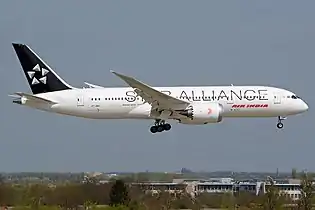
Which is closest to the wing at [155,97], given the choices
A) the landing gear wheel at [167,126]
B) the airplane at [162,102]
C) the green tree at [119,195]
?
the airplane at [162,102]

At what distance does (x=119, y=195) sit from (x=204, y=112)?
2709 cm

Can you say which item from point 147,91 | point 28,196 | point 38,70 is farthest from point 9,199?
point 147,91

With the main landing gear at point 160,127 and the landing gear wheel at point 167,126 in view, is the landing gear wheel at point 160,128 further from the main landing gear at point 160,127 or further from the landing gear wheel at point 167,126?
the landing gear wheel at point 167,126

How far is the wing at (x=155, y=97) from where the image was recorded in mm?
63156

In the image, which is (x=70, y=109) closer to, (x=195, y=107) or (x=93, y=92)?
(x=93, y=92)

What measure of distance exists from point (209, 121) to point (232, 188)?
132050 millimetres

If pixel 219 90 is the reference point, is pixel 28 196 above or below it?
below

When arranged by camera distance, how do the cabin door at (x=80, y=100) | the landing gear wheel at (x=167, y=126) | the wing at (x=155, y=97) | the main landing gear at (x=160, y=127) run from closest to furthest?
the wing at (x=155, y=97)
the cabin door at (x=80, y=100)
the main landing gear at (x=160, y=127)
the landing gear wheel at (x=167, y=126)

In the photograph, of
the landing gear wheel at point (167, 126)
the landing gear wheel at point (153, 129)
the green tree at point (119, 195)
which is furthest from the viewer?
the green tree at point (119, 195)

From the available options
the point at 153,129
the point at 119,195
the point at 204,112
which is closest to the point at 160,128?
the point at 153,129

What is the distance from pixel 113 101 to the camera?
6550 cm

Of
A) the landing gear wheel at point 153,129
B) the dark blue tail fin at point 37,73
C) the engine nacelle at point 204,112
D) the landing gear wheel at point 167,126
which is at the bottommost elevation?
the landing gear wheel at point 153,129

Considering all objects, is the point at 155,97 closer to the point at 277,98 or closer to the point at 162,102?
the point at 162,102

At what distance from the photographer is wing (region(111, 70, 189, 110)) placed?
207 ft
